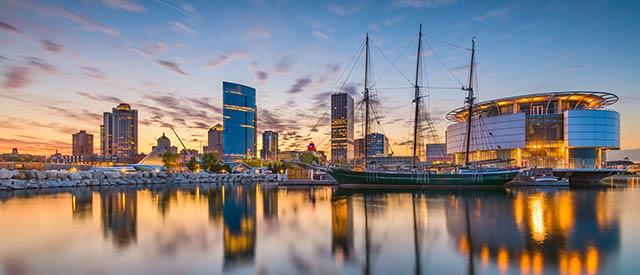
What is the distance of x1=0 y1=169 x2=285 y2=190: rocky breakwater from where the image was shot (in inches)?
2035

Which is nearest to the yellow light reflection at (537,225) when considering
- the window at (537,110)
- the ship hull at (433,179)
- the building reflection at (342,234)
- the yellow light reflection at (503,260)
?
the yellow light reflection at (503,260)

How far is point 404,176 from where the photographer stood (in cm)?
5944

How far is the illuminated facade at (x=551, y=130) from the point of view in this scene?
8606 centimetres

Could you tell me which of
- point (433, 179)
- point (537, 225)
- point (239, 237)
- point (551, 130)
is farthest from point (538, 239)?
point (551, 130)

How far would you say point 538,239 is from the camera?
16609mm

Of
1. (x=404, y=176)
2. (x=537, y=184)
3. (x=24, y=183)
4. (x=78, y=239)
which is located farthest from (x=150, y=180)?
(x=537, y=184)

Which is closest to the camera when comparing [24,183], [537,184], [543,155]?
[24,183]

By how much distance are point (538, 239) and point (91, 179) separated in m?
68.5

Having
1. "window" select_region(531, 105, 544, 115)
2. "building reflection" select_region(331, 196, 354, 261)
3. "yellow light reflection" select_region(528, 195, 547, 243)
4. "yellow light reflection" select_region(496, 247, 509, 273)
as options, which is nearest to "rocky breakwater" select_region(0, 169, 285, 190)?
"building reflection" select_region(331, 196, 354, 261)

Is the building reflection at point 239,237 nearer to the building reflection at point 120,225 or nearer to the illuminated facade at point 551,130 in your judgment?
the building reflection at point 120,225

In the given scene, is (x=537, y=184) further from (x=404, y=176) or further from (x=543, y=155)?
(x=543, y=155)

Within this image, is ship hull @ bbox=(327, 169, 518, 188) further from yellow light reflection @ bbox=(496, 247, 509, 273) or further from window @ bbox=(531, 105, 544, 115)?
yellow light reflection @ bbox=(496, 247, 509, 273)

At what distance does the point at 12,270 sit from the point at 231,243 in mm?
7582

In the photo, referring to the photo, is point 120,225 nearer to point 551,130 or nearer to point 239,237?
point 239,237
